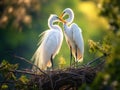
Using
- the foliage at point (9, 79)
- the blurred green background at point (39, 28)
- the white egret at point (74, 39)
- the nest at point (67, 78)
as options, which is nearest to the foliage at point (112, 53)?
the nest at point (67, 78)

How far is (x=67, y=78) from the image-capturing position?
687cm

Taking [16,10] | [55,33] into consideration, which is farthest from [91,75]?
[16,10]

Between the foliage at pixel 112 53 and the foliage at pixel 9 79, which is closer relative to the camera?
the foliage at pixel 112 53

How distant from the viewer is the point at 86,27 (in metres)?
20.9

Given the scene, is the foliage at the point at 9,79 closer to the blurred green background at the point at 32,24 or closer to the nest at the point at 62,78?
the nest at the point at 62,78

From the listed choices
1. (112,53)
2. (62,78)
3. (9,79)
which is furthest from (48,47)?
(112,53)

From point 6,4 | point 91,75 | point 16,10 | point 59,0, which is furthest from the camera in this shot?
point 59,0

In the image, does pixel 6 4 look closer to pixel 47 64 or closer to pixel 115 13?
pixel 47 64

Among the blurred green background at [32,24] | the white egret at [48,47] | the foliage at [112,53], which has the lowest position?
the foliage at [112,53]

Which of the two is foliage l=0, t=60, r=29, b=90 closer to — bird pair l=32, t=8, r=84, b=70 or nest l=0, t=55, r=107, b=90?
nest l=0, t=55, r=107, b=90

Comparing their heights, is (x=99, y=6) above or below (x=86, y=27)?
below

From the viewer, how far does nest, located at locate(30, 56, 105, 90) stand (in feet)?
22.5

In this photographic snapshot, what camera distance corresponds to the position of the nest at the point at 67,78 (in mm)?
6844

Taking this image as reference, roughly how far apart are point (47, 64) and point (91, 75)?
2.22m
